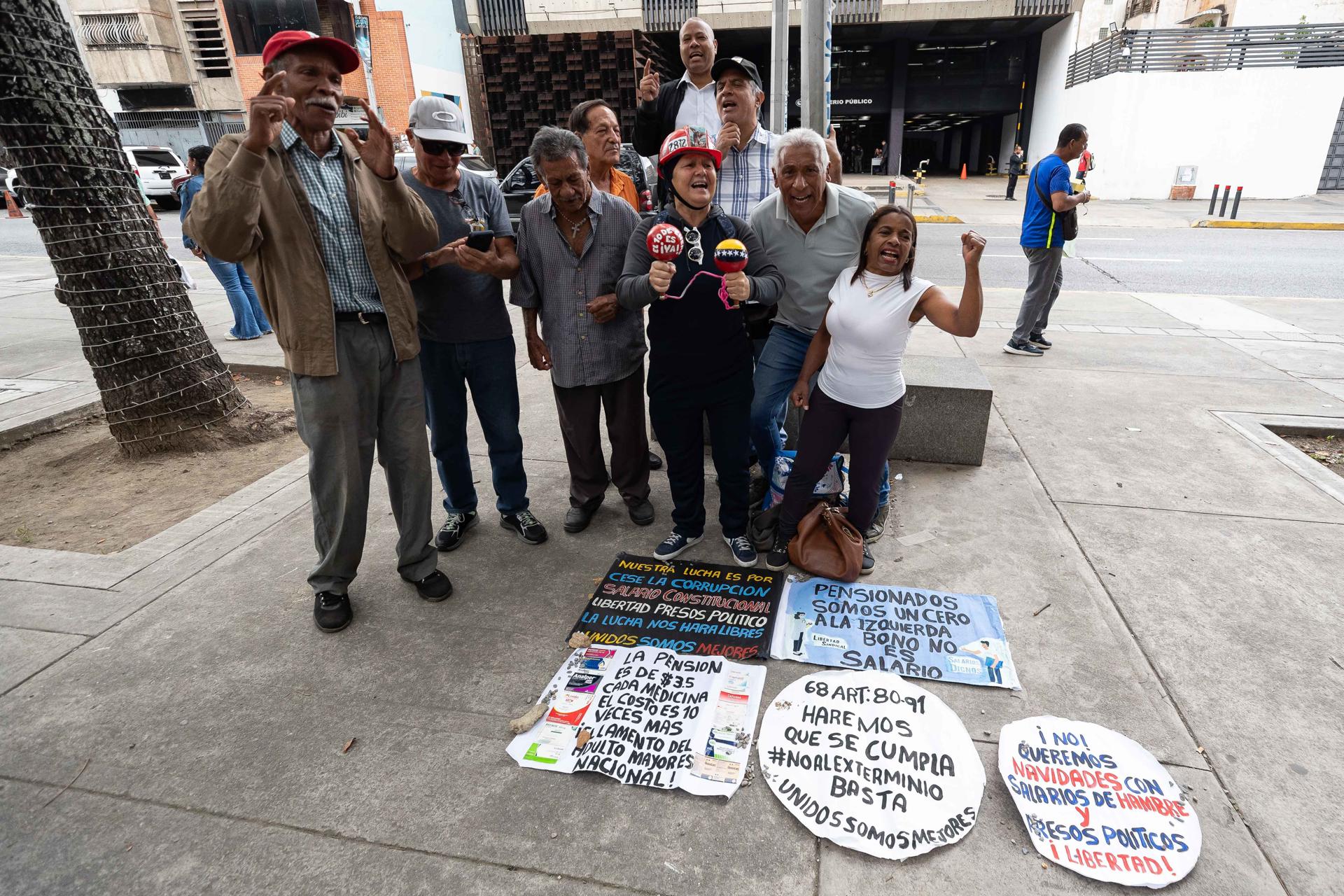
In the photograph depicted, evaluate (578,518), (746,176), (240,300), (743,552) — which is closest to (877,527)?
(743,552)

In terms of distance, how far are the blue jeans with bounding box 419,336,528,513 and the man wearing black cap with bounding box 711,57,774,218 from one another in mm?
1482

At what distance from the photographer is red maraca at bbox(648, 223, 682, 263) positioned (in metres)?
2.73

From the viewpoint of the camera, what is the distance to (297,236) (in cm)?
257

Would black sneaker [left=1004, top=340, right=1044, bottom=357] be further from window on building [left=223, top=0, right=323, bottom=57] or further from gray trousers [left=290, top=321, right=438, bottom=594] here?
window on building [left=223, top=0, right=323, bottom=57]

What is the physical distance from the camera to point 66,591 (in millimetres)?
3205

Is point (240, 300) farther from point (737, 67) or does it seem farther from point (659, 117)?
point (737, 67)

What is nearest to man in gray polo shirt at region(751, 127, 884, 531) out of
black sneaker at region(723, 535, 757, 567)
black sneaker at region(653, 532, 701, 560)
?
black sneaker at region(723, 535, 757, 567)

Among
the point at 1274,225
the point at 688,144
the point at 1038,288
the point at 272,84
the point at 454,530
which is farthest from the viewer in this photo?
the point at 1274,225

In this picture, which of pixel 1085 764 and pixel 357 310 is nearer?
pixel 1085 764

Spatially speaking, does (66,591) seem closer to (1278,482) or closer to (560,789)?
(560,789)

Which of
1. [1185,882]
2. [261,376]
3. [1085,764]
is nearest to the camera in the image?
[1185,882]

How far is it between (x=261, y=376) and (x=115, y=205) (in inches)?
98.2

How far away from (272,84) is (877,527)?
10.3 ft

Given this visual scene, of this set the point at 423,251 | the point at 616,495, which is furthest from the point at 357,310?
the point at 616,495
